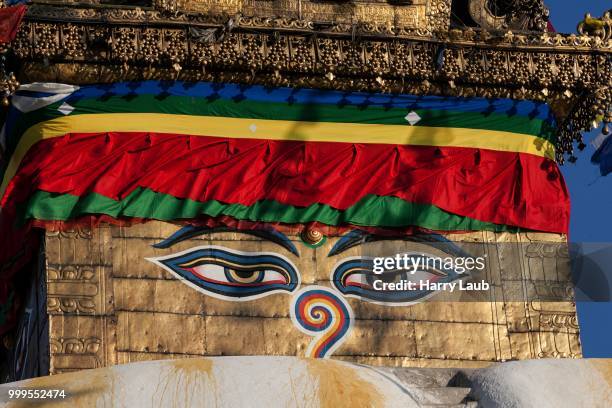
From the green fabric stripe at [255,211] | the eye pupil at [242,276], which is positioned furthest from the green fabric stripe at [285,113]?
the eye pupil at [242,276]

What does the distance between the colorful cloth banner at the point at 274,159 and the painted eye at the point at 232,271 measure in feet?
1.49

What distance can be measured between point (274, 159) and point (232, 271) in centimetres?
156

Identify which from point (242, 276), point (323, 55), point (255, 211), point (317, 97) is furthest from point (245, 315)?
point (323, 55)

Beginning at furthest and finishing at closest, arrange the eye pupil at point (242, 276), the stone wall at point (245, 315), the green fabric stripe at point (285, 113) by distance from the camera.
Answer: the green fabric stripe at point (285, 113) → the eye pupil at point (242, 276) → the stone wall at point (245, 315)

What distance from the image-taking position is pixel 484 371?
14.5 metres

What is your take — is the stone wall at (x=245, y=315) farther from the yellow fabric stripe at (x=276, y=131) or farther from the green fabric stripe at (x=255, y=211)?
the yellow fabric stripe at (x=276, y=131)

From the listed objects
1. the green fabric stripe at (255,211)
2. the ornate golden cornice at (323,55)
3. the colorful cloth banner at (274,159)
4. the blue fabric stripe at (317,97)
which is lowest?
the green fabric stripe at (255,211)

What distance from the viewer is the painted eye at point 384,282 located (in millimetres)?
21172

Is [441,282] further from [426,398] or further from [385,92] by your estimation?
[426,398]

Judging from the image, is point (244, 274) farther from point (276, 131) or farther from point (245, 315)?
point (276, 131)

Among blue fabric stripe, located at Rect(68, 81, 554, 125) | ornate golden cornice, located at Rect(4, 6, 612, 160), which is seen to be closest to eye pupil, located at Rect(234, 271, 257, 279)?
blue fabric stripe, located at Rect(68, 81, 554, 125)

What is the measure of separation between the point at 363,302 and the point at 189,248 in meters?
2.11

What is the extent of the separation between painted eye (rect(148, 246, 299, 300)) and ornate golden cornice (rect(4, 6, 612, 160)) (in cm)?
220

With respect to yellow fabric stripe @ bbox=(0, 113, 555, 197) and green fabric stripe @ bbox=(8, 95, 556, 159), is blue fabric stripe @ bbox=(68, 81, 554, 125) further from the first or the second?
yellow fabric stripe @ bbox=(0, 113, 555, 197)
